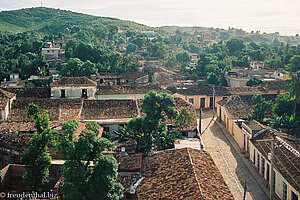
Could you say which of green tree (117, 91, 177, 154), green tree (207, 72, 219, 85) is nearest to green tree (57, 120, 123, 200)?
green tree (117, 91, 177, 154)

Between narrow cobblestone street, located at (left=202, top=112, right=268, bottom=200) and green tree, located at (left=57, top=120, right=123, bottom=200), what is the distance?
848 cm

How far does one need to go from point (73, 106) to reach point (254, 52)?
2290 inches

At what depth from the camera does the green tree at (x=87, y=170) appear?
11922 millimetres

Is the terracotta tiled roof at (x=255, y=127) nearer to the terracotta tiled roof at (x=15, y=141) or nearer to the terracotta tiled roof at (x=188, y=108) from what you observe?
the terracotta tiled roof at (x=188, y=108)

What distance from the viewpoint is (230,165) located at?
21.8m

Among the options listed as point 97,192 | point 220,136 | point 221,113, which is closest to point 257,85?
point 221,113

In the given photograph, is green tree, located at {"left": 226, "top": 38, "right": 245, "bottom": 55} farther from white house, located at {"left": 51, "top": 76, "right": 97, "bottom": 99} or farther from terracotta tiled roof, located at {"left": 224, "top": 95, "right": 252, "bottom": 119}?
white house, located at {"left": 51, "top": 76, "right": 97, "bottom": 99}

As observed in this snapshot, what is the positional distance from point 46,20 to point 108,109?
4747 inches

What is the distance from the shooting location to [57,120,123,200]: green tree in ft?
39.1

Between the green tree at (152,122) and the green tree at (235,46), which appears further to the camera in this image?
the green tree at (235,46)

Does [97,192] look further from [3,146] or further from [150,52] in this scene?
[150,52]

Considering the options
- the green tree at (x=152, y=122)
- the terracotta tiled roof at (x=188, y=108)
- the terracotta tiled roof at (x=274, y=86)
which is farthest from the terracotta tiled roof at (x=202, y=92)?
the green tree at (x=152, y=122)

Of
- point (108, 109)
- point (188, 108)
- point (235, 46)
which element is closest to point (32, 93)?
point (108, 109)

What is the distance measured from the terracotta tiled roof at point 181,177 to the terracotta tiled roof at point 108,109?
26.3 ft
